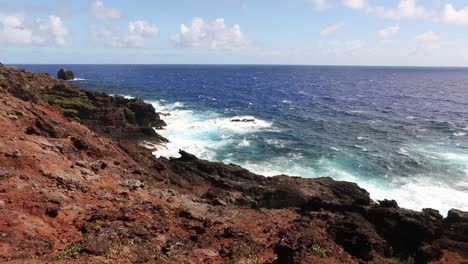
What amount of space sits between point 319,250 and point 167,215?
335 inches

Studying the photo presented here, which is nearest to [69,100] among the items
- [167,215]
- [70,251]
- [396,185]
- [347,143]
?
[167,215]

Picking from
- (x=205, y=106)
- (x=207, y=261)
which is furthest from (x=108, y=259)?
(x=205, y=106)

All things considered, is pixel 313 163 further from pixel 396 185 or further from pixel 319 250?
pixel 319 250

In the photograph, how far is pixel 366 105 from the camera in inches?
4035

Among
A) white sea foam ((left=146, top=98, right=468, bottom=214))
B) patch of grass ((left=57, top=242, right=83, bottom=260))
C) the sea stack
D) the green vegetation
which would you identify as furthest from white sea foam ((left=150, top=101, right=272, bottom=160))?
the sea stack

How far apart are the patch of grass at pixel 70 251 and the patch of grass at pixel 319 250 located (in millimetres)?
10457

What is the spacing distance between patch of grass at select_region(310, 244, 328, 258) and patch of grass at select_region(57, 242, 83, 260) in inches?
412

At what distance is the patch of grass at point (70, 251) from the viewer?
1497cm

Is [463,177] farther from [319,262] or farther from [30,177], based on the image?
[30,177]

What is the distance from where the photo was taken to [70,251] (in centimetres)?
1545

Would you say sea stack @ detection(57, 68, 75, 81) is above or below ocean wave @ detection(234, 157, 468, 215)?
above

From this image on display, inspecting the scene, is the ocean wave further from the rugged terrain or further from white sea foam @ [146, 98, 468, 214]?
the rugged terrain

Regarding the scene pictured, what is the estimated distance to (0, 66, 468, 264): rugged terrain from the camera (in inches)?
666

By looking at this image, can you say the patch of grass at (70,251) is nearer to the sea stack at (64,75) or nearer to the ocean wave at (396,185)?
the ocean wave at (396,185)
